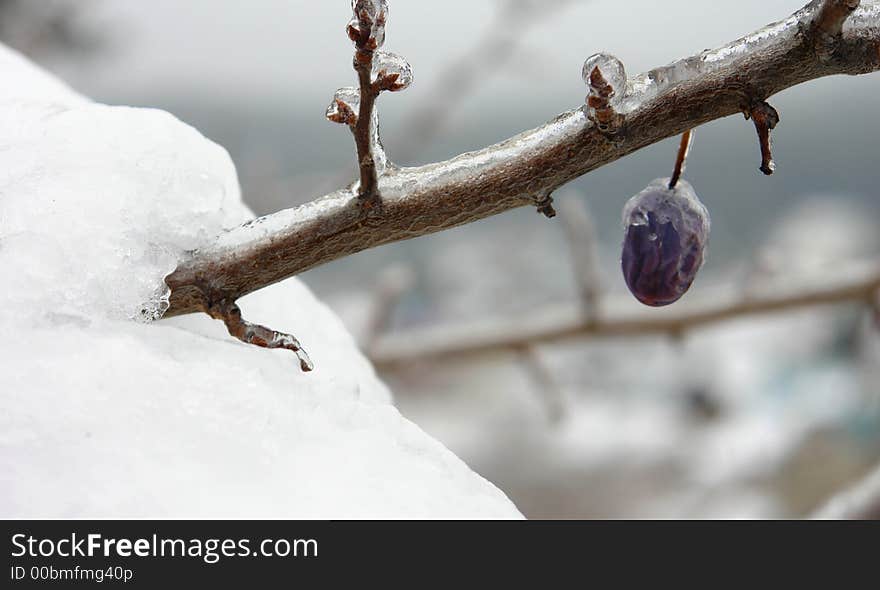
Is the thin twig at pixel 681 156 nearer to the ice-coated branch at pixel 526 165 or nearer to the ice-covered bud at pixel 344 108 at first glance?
the ice-coated branch at pixel 526 165

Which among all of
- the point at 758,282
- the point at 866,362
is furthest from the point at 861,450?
the point at 758,282

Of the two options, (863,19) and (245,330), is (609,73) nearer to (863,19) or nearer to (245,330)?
(863,19)

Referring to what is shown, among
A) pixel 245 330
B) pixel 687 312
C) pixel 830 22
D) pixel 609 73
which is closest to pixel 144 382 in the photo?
pixel 245 330

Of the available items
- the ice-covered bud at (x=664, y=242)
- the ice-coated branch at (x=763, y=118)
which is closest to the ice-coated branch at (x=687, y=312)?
the ice-covered bud at (x=664, y=242)

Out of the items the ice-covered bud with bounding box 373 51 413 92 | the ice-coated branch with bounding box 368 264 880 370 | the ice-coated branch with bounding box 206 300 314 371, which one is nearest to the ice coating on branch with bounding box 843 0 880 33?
the ice-covered bud with bounding box 373 51 413 92

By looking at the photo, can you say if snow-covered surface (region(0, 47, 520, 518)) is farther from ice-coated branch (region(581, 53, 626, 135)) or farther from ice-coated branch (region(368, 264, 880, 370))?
ice-coated branch (region(368, 264, 880, 370))

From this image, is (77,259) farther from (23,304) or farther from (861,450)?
(861,450)
